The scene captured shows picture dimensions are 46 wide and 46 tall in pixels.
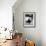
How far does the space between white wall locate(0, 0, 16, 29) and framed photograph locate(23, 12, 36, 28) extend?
114 centimetres

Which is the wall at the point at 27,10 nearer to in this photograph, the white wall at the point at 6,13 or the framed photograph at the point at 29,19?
the framed photograph at the point at 29,19

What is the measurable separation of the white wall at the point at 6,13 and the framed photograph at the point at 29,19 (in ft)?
3.74

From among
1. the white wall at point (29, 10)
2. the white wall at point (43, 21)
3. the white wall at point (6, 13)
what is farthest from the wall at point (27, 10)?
the white wall at point (6, 13)

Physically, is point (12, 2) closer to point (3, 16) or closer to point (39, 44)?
point (3, 16)

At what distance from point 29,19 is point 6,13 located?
4.53 feet

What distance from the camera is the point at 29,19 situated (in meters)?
5.21

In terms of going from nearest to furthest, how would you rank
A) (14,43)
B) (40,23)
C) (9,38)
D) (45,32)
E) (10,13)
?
(14,43), (9,38), (10,13), (45,32), (40,23)

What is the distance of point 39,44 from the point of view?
530 centimetres

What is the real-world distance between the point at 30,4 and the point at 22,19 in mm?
786

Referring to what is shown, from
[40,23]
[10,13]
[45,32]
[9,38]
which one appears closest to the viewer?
[9,38]

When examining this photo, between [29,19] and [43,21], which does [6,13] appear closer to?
[29,19]

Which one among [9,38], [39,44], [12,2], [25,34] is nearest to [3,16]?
[12,2]

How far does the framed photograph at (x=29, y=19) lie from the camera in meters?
5.21

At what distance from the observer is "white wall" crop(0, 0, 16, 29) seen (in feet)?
13.5
